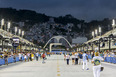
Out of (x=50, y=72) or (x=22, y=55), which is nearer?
→ (x=50, y=72)

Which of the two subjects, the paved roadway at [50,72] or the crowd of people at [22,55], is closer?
the paved roadway at [50,72]

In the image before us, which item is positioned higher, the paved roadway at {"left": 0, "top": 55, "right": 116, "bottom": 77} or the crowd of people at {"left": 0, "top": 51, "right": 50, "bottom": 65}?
the crowd of people at {"left": 0, "top": 51, "right": 50, "bottom": 65}

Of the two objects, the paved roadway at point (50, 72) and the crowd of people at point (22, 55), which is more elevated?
the crowd of people at point (22, 55)

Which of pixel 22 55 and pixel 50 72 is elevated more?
pixel 22 55

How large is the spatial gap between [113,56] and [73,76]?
22701mm

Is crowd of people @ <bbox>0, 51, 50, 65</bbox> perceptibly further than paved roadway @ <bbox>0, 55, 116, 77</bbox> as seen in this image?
Yes

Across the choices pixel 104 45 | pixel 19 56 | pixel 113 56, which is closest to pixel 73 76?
pixel 113 56

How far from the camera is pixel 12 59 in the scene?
42625 mm

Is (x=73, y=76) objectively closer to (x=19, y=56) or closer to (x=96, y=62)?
(x=96, y=62)

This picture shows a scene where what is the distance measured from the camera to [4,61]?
3516 centimetres

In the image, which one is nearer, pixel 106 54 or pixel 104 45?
pixel 106 54

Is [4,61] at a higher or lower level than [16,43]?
lower

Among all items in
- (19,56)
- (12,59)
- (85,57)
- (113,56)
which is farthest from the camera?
(19,56)

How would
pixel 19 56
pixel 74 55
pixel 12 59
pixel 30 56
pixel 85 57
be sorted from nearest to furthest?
pixel 85 57
pixel 74 55
pixel 12 59
pixel 19 56
pixel 30 56
